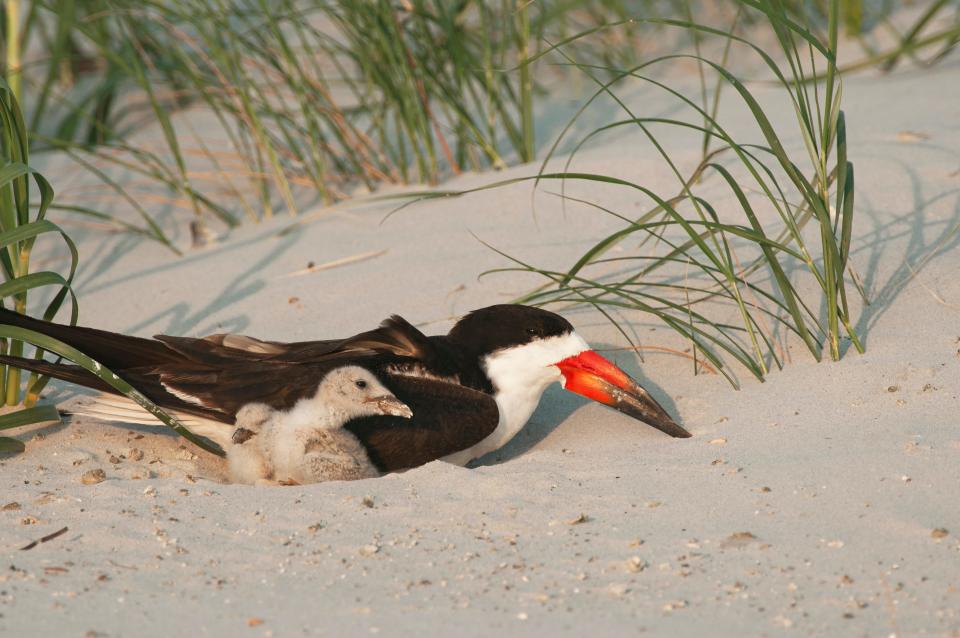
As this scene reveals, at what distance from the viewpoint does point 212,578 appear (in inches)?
107

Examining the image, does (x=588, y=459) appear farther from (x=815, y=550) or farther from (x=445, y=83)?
(x=445, y=83)

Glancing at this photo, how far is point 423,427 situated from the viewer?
3.54m

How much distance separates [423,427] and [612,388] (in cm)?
60

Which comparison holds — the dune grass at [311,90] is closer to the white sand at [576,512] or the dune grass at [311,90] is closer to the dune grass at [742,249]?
the dune grass at [742,249]

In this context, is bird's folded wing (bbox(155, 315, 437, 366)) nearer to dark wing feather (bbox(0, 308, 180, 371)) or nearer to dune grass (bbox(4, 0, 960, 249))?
dark wing feather (bbox(0, 308, 180, 371))

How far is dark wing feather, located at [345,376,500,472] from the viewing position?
3.52 meters

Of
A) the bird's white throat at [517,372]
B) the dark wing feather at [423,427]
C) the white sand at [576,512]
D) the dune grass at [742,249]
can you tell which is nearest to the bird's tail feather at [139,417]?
the white sand at [576,512]

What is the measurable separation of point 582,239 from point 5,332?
2221mm

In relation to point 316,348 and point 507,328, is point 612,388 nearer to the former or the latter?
point 507,328

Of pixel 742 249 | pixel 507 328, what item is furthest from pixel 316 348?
pixel 742 249

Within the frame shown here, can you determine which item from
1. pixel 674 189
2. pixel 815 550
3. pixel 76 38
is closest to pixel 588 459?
pixel 815 550

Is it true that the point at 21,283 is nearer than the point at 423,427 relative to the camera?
No

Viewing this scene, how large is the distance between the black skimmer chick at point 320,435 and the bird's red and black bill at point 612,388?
1.90 feet

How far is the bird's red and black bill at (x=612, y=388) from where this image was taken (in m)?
3.60
